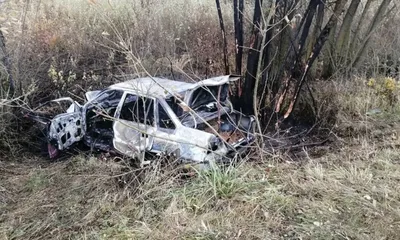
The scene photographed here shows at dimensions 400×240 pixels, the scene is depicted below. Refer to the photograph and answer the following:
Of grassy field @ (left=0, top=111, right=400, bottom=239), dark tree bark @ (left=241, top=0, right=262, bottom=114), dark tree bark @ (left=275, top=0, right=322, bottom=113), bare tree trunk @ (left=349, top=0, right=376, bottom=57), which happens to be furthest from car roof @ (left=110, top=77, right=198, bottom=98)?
bare tree trunk @ (left=349, top=0, right=376, bottom=57)

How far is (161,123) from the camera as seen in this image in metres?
5.51

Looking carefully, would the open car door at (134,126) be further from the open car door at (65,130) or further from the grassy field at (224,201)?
the open car door at (65,130)

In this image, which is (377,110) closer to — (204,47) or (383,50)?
(383,50)

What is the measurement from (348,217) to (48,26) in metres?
9.01

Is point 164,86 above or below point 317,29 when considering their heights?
below

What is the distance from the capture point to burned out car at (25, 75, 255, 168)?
5230 millimetres

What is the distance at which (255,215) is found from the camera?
410 cm

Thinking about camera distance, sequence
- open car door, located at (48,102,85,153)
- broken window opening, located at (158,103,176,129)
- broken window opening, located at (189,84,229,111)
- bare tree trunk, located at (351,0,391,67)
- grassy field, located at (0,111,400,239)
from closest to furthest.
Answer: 1. grassy field, located at (0,111,400,239)
2. broken window opening, located at (158,103,176,129)
3. broken window opening, located at (189,84,229,111)
4. open car door, located at (48,102,85,153)
5. bare tree trunk, located at (351,0,391,67)

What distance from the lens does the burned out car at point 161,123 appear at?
5.23 meters

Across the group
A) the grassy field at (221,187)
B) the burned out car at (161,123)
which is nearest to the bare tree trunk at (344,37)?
the grassy field at (221,187)

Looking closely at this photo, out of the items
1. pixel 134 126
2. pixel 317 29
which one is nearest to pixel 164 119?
pixel 134 126

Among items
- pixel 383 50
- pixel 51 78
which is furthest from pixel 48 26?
pixel 383 50

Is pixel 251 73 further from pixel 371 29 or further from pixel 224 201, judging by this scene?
pixel 224 201

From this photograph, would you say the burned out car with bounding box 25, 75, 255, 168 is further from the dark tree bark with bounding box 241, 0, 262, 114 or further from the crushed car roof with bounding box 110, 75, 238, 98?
the dark tree bark with bounding box 241, 0, 262, 114
